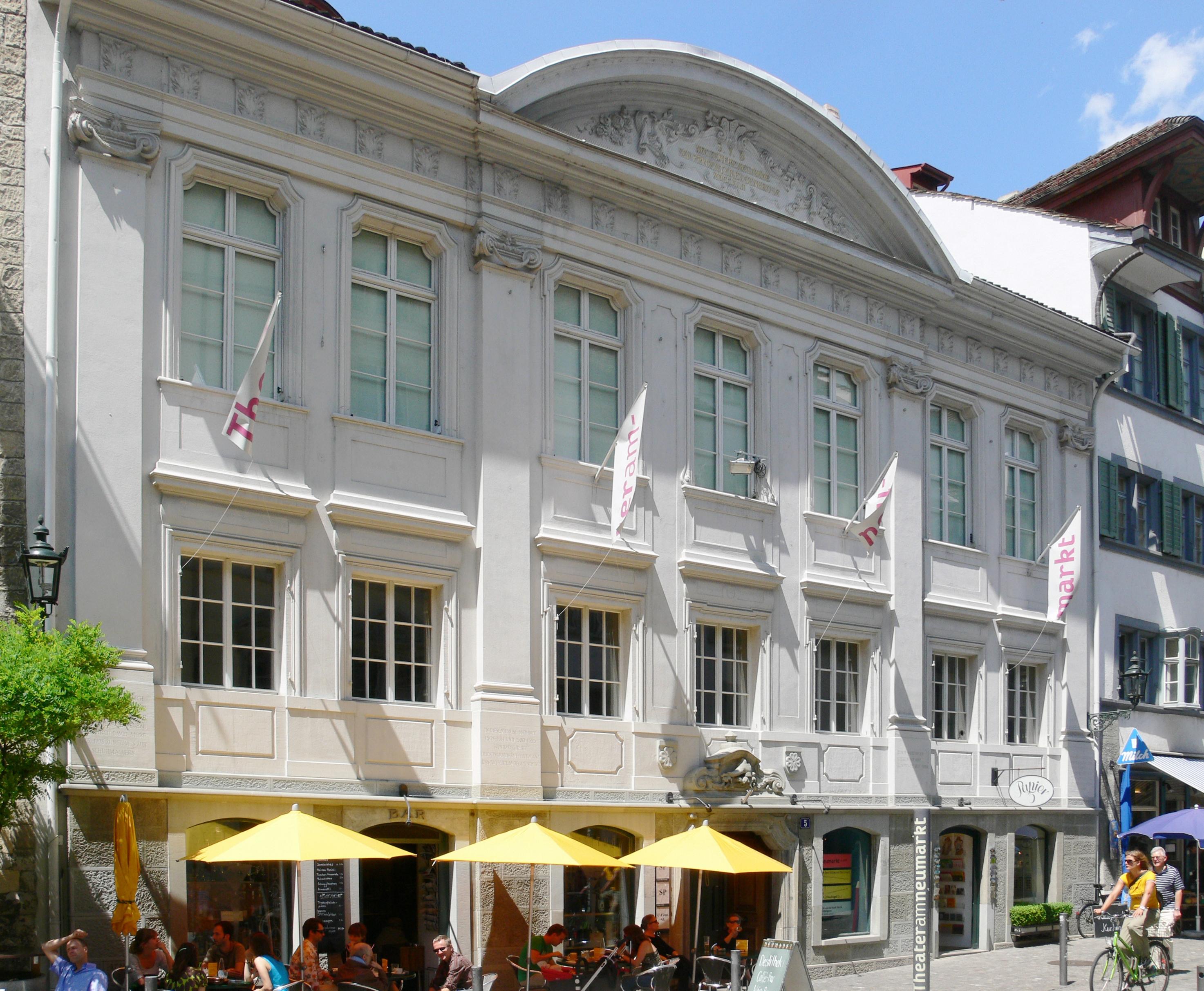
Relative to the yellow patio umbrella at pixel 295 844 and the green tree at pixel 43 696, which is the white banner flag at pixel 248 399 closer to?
the green tree at pixel 43 696

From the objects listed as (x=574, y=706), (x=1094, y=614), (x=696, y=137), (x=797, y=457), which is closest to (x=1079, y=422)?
(x=1094, y=614)

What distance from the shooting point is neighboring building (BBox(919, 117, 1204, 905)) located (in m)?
27.8

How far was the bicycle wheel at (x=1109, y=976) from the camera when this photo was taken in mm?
17141

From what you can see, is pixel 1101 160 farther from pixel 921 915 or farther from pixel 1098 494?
pixel 921 915

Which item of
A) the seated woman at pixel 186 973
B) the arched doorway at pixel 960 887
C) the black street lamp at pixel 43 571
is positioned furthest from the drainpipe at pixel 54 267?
the arched doorway at pixel 960 887

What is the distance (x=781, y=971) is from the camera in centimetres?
1502

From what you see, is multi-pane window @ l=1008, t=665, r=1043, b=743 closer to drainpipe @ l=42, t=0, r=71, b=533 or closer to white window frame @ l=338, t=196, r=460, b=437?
white window frame @ l=338, t=196, r=460, b=437

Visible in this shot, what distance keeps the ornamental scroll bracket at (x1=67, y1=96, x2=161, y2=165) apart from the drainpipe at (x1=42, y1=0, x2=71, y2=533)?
0.52 feet

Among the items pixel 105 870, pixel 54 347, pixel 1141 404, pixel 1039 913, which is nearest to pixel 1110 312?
pixel 1141 404

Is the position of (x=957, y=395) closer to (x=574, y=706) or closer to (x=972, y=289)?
(x=972, y=289)

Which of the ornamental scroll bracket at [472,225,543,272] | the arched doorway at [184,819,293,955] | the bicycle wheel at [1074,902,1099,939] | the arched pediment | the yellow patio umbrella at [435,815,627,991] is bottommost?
the bicycle wheel at [1074,902,1099,939]

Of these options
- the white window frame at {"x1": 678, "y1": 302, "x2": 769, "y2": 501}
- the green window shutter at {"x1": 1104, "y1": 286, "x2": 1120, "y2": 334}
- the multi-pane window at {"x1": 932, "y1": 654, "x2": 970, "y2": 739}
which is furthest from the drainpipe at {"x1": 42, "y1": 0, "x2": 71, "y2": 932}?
the green window shutter at {"x1": 1104, "y1": 286, "x2": 1120, "y2": 334}

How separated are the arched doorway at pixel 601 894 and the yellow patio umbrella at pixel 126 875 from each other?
229 inches

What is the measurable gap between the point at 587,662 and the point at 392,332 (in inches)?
183
